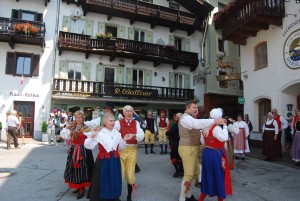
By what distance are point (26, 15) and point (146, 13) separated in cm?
864

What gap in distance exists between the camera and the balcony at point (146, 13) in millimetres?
18641

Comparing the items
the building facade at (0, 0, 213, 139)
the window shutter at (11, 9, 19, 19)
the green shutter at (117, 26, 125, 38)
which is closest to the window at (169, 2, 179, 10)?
the building facade at (0, 0, 213, 139)

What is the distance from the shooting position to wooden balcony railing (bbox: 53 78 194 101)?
17594 mm

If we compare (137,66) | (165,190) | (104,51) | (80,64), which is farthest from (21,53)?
(165,190)

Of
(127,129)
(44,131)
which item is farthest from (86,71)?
(127,129)

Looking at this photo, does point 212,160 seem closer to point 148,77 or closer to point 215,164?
point 215,164

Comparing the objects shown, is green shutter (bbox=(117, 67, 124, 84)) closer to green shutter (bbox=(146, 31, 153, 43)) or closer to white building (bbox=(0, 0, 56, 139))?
green shutter (bbox=(146, 31, 153, 43))

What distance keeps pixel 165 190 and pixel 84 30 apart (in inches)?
621

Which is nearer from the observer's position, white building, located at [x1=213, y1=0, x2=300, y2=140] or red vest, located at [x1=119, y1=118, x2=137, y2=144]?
red vest, located at [x1=119, y1=118, x2=137, y2=144]

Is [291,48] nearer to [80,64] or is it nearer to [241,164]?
Answer: [241,164]

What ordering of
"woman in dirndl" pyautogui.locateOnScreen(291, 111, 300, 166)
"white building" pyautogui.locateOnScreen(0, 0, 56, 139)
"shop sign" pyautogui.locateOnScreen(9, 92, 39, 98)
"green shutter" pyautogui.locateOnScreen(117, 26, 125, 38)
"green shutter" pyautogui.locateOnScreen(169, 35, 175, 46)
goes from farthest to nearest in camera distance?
"green shutter" pyautogui.locateOnScreen(169, 35, 175, 46) → "green shutter" pyautogui.locateOnScreen(117, 26, 125, 38) → "shop sign" pyautogui.locateOnScreen(9, 92, 39, 98) → "white building" pyautogui.locateOnScreen(0, 0, 56, 139) → "woman in dirndl" pyautogui.locateOnScreen(291, 111, 300, 166)

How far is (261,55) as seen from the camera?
14.2m

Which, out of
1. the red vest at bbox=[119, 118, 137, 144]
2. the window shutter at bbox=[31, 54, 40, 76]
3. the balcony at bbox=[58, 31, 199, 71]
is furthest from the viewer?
the balcony at bbox=[58, 31, 199, 71]

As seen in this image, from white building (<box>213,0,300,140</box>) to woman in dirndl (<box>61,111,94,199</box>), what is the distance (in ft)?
33.2
